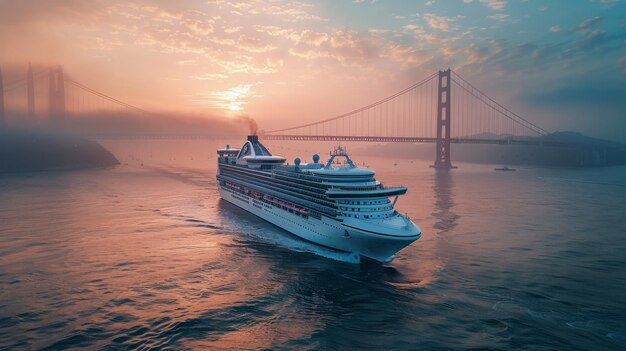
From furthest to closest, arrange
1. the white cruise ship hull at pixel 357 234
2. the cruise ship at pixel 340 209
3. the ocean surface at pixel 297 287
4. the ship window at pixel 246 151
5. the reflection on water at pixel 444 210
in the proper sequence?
the ship window at pixel 246 151 < the reflection on water at pixel 444 210 < the cruise ship at pixel 340 209 < the white cruise ship hull at pixel 357 234 < the ocean surface at pixel 297 287

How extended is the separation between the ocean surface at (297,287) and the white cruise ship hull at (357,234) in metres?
0.95

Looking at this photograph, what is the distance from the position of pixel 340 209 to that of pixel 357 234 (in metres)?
2.55

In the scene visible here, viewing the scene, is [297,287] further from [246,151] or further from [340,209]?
[246,151]

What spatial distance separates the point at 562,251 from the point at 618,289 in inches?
303

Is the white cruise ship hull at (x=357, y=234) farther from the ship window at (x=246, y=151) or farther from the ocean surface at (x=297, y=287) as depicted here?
the ship window at (x=246, y=151)

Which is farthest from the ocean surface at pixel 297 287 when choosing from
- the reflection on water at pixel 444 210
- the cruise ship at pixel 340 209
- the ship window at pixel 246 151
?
the ship window at pixel 246 151

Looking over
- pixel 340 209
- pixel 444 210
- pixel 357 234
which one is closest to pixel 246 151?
pixel 444 210

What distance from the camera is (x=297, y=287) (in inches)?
844

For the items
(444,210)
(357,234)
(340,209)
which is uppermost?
(340,209)

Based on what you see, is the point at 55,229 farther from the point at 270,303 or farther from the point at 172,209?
the point at 270,303

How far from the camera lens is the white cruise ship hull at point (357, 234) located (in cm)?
2362

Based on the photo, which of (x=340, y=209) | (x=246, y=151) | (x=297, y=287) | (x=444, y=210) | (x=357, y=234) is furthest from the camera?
(x=246, y=151)

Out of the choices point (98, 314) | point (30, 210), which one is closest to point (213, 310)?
point (98, 314)

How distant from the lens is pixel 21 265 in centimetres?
2502
